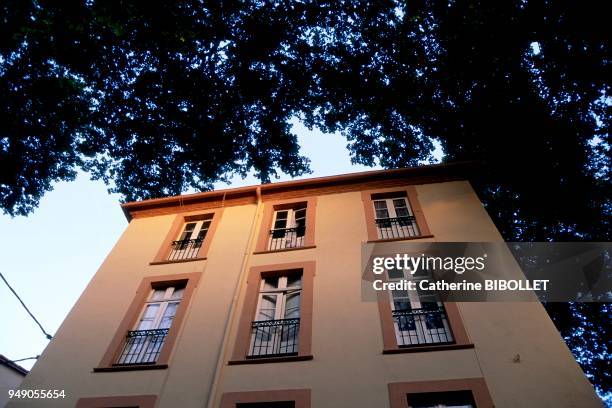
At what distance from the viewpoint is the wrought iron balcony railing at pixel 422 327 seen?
23.2ft

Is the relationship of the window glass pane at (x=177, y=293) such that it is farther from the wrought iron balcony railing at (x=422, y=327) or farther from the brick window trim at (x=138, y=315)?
the wrought iron balcony railing at (x=422, y=327)

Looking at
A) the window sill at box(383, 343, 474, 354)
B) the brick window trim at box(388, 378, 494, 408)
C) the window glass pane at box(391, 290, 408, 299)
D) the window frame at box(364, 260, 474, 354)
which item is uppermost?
the window glass pane at box(391, 290, 408, 299)

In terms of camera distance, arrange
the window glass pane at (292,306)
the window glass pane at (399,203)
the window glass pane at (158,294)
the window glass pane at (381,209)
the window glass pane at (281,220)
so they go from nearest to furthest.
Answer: the window glass pane at (292,306) < the window glass pane at (158,294) < the window glass pane at (381,209) < the window glass pane at (399,203) < the window glass pane at (281,220)

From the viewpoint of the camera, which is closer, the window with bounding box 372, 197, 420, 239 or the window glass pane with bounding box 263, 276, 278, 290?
the window glass pane with bounding box 263, 276, 278, 290

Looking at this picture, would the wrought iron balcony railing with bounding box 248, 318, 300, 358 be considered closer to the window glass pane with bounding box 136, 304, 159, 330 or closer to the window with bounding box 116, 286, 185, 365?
the window with bounding box 116, 286, 185, 365

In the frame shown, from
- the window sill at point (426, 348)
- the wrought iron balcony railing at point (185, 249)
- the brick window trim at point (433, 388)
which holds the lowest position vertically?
the brick window trim at point (433, 388)

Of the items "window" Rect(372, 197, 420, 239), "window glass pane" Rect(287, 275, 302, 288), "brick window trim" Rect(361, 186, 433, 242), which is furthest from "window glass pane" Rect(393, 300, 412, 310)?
"window glass pane" Rect(287, 275, 302, 288)

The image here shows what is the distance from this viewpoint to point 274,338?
302 inches

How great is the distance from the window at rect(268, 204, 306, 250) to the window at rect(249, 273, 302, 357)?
1.32 m

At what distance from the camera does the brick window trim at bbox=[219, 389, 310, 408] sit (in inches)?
248

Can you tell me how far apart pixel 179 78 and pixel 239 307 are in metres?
7.57

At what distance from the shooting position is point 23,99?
1139 centimetres

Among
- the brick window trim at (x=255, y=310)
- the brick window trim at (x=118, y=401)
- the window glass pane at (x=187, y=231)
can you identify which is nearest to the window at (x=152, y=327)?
the brick window trim at (x=118, y=401)

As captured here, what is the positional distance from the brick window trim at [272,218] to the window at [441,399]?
440 centimetres
